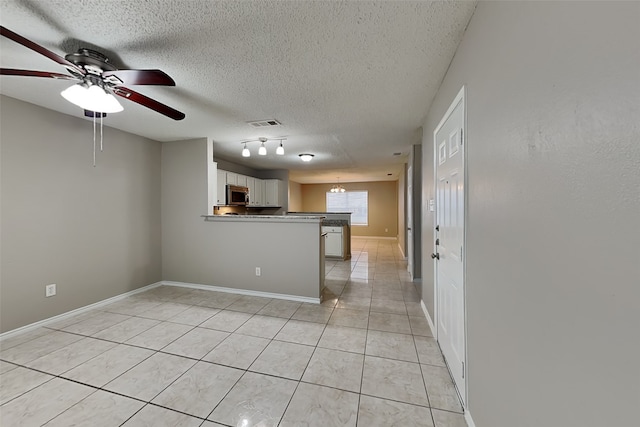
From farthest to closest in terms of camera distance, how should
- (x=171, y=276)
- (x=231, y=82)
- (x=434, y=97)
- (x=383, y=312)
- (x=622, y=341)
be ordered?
(x=171, y=276), (x=383, y=312), (x=434, y=97), (x=231, y=82), (x=622, y=341)

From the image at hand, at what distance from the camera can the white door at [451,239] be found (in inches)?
62.3

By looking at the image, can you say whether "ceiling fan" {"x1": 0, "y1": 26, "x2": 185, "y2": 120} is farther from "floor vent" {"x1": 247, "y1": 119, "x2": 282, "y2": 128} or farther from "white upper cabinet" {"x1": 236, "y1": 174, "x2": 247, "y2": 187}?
"white upper cabinet" {"x1": 236, "y1": 174, "x2": 247, "y2": 187}

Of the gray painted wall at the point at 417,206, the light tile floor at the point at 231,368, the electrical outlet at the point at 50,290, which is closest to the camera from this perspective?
the light tile floor at the point at 231,368

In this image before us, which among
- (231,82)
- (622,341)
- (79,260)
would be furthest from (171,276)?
(622,341)

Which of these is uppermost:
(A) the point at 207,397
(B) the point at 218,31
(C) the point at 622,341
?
(B) the point at 218,31

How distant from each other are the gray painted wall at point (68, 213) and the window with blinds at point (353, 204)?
697 cm

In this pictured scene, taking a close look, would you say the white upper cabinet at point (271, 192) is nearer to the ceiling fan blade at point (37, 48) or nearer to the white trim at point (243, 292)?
the white trim at point (243, 292)

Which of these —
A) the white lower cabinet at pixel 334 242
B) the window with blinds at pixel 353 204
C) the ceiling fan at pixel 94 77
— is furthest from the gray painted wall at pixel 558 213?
the window with blinds at pixel 353 204

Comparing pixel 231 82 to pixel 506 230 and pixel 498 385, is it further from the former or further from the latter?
pixel 498 385

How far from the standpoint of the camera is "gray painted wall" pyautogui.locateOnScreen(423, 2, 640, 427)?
1.68 feet

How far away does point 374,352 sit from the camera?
2174mm

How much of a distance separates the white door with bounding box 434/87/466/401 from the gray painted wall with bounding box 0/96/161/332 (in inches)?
155

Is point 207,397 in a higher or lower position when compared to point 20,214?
lower

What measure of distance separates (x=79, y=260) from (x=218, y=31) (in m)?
3.33
